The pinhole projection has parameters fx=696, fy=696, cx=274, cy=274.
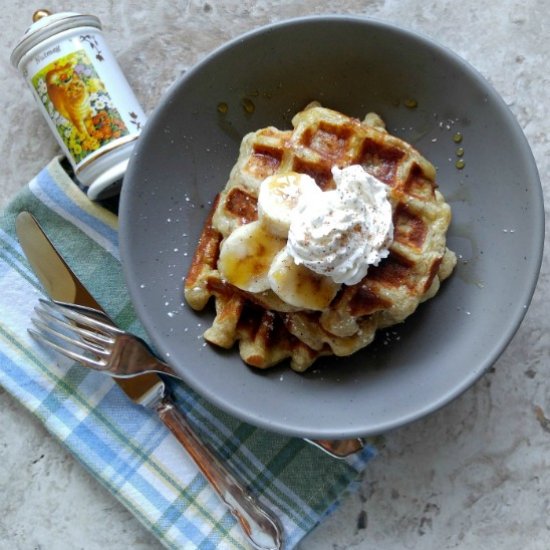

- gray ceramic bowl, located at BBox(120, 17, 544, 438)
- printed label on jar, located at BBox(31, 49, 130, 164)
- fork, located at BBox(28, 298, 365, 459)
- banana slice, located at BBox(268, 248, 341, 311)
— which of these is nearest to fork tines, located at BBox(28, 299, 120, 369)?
fork, located at BBox(28, 298, 365, 459)

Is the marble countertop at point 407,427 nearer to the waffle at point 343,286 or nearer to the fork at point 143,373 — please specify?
the fork at point 143,373

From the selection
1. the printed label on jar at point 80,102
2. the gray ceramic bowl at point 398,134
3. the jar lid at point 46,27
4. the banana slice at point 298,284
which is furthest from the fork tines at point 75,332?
the jar lid at point 46,27

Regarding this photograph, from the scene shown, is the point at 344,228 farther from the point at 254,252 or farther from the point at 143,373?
the point at 143,373

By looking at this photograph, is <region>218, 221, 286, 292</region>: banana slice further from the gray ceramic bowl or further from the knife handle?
the knife handle

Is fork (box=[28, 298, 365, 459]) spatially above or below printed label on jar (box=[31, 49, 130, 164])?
below

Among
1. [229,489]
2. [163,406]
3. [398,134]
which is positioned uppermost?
[398,134]

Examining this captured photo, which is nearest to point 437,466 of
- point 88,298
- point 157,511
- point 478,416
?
point 478,416

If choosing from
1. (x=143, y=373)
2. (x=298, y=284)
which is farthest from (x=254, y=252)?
(x=143, y=373)
